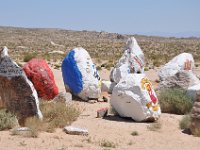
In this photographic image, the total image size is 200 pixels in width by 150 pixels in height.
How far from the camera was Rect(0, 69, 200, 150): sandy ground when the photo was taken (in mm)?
9516

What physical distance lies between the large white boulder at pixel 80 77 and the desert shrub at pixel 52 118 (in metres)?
2.93

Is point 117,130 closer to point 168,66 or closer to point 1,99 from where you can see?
point 1,99

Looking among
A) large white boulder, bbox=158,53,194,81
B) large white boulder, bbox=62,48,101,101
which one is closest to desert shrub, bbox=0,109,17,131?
large white boulder, bbox=62,48,101,101

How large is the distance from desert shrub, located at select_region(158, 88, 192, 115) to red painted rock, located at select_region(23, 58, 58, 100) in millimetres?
3210

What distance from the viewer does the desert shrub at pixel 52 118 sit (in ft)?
34.8

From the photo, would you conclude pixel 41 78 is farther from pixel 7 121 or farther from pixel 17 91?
pixel 7 121

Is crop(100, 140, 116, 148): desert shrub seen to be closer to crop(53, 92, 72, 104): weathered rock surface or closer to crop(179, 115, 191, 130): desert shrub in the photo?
crop(179, 115, 191, 130): desert shrub

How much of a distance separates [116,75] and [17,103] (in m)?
7.17

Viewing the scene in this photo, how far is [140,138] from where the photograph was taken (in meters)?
10.5

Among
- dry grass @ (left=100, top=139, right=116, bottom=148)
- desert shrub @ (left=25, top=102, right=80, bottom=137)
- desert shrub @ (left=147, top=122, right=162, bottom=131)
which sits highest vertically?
desert shrub @ (left=25, top=102, right=80, bottom=137)

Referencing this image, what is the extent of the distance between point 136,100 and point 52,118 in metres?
2.11

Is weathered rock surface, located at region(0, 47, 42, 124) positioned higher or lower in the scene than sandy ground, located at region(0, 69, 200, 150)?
higher

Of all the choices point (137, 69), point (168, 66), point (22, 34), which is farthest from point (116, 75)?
point (22, 34)

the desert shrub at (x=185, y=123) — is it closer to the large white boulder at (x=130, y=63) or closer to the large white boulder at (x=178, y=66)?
the large white boulder at (x=130, y=63)
